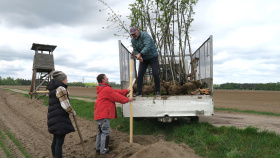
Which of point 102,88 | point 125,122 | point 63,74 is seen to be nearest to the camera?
point 63,74

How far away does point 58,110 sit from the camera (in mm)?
4012

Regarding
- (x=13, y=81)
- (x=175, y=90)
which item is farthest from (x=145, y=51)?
(x=13, y=81)

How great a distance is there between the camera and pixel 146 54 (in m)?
5.36

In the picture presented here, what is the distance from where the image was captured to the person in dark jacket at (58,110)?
3975 millimetres

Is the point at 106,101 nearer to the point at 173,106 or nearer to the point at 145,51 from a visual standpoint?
Answer: the point at 145,51

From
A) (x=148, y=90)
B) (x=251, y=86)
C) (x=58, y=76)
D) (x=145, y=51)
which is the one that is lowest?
(x=148, y=90)

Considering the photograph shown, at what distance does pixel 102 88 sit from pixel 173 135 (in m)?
2.27

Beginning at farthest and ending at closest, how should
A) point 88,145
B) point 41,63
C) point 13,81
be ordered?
point 13,81 → point 41,63 → point 88,145

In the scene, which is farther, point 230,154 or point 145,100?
point 145,100

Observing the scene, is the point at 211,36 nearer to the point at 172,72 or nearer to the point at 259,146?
the point at 172,72

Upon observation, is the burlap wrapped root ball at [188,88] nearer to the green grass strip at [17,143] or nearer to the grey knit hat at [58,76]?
the grey knit hat at [58,76]

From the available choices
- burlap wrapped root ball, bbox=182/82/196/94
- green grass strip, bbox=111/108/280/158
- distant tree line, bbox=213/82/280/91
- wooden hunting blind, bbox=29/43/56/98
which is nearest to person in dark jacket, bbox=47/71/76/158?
green grass strip, bbox=111/108/280/158

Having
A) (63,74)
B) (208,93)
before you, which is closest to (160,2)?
(208,93)

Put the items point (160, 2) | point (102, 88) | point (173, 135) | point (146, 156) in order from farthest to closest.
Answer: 1. point (160, 2)
2. point (173, 135)
3. point (102, 88)
4. point (146, 156)
